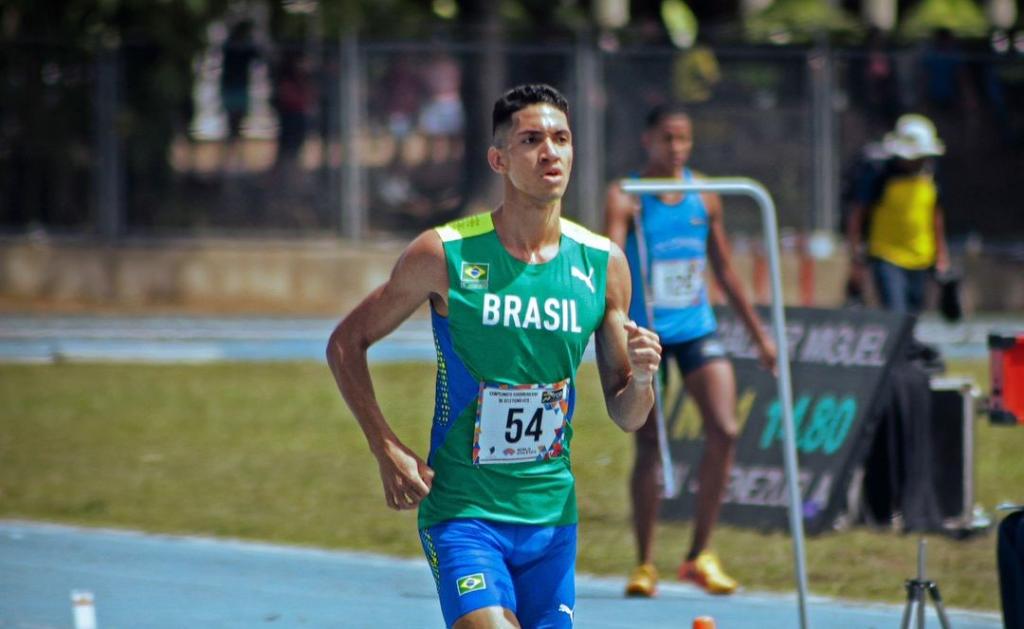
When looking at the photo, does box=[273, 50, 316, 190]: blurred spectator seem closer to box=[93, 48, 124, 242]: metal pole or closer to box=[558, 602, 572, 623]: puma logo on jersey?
box=[93, 48, 124, 242]: metal pole

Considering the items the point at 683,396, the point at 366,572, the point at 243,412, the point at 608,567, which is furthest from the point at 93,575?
the point at 243,412

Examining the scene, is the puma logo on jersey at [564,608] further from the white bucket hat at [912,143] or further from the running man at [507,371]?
the white bucket hat at [912,143]

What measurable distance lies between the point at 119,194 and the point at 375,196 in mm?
3099

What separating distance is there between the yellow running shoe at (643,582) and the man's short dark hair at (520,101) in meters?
3.78

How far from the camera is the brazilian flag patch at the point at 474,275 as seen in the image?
534 cm

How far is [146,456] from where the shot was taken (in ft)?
44.1

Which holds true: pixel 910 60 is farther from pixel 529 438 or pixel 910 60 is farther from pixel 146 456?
pixel 529 438

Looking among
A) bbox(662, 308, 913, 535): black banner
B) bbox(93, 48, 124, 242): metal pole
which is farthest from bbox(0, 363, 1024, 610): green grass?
bbox(93, 48, 124, 242): metal pole

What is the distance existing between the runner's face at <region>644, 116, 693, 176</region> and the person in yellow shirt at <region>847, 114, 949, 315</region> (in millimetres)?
5407

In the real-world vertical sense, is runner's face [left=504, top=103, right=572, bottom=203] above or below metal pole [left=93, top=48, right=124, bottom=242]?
below

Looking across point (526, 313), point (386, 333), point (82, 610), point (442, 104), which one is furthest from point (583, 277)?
point (442, 104)

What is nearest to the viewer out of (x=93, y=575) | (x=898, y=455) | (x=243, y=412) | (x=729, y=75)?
(x=93, y=575)

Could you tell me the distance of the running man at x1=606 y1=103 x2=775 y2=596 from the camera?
889 centimetres

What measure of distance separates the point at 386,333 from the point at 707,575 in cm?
373
